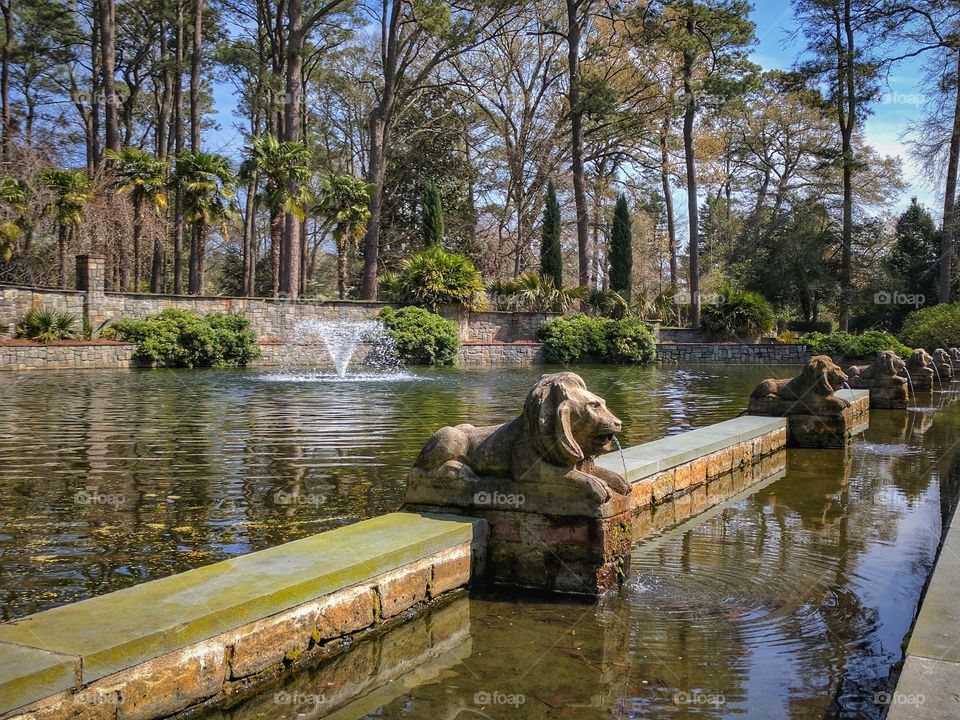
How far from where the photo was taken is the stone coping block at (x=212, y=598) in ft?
9.29

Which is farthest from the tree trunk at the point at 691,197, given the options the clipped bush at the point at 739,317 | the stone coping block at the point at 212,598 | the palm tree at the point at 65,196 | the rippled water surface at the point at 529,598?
the stone coping block at the point at 212,598

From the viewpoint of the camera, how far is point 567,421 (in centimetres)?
439

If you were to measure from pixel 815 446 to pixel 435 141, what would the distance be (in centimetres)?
3295

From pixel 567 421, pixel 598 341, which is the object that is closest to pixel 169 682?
pixel 567 421

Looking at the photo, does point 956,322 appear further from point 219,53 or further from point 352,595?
point 219,53

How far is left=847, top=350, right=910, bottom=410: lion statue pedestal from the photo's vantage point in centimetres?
1400

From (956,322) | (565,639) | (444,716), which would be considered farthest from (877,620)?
(956,322)

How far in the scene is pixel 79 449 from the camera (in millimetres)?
8875

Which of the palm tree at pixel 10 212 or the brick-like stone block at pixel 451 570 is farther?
the palm tree at pixel 10 212

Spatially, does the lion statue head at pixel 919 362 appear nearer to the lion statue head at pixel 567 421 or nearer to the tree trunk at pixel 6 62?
the lion statue head at pixel 567 421

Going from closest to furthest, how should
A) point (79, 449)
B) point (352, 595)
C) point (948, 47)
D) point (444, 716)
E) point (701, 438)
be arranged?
point (444, 716), point (352, 595), point (701, 438), point (79, 449), point (948, 47)

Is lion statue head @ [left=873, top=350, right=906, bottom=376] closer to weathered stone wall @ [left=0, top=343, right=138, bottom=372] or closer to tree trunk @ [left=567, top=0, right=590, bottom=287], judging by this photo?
weathered stone wall @ [left=0, top=343, right=138, bottom=372]

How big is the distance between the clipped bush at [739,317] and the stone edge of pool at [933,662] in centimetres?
2868

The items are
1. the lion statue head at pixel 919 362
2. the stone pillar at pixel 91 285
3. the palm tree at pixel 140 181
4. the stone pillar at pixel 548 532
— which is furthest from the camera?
the palm tree at pixel 140 181
